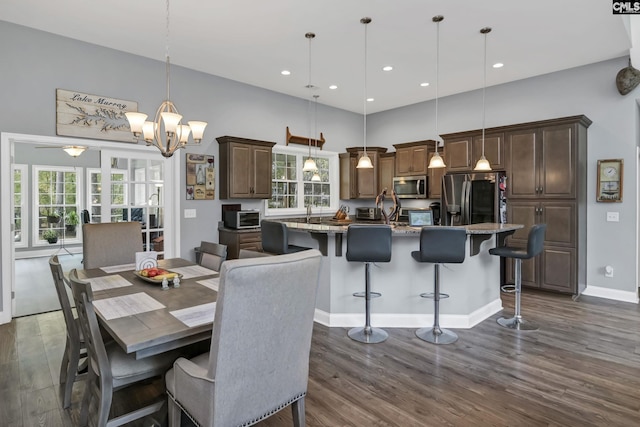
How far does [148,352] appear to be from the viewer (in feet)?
5.22

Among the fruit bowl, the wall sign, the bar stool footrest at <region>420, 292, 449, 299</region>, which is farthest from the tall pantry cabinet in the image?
the wall sign

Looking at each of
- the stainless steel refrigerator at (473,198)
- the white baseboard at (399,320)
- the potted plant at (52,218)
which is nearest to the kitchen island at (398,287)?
the white baseboard at (399,320)

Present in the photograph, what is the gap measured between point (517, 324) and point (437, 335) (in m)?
0.98

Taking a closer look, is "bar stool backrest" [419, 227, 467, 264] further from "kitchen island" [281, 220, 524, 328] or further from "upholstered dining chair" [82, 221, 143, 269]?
"upholstered dining chair" [82, 221, 143, 269]

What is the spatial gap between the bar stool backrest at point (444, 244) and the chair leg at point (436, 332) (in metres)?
0.21

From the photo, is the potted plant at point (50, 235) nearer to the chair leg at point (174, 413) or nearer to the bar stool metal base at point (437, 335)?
the chair leg at point (174, 413)

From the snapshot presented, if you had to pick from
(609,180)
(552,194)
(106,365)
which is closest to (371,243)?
(106,365)

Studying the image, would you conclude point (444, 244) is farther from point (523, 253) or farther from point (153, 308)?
point (153, 308)

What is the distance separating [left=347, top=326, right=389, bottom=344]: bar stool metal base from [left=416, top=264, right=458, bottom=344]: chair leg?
1.15 ft

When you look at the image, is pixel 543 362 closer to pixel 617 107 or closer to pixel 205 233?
pixel 617 107

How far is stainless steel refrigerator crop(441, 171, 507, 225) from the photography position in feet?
16.8

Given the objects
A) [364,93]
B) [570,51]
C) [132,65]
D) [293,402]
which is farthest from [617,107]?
[132,65]

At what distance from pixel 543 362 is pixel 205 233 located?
14.3 feet

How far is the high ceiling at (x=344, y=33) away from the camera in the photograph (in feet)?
11.3
